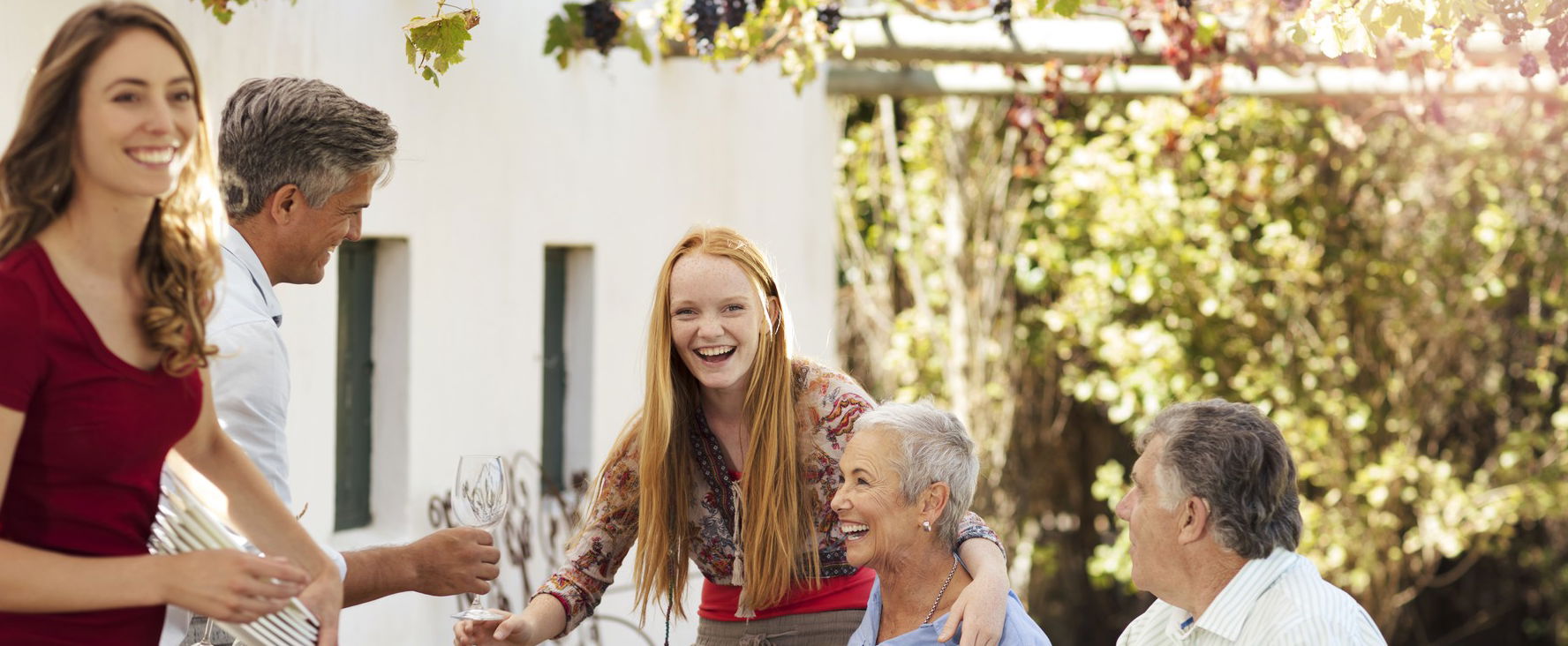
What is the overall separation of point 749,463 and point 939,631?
0.50 metres

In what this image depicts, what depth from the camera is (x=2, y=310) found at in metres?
1.65

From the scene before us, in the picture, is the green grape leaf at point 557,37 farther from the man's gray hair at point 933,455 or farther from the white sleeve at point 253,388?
the white sleeve at point 253,388

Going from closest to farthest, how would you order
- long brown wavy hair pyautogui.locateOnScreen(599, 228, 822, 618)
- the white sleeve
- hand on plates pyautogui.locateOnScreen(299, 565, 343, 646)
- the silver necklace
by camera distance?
1. hand on plates pyautogui.locateOnScreen(299, 565, 343, 646)
2. the white sleeve
3. the silver necklace
4. long brown wavy hair pyautogui.locateOnScreen(599, 228, 822, 618)

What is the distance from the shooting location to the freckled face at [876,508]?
287cm

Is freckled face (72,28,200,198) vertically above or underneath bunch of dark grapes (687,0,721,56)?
underneath

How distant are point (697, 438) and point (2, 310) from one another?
5.45 feet

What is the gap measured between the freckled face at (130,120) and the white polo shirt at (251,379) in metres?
0.46

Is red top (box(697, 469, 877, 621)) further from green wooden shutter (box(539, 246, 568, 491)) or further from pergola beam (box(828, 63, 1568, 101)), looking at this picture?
pergola beam (box(828, 63, 1568, 101))

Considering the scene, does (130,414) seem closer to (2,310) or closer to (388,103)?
(2,310)

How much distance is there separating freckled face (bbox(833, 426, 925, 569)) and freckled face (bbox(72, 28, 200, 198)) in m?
1.45

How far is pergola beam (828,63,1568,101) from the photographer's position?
614 cm

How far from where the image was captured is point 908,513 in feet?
9.41

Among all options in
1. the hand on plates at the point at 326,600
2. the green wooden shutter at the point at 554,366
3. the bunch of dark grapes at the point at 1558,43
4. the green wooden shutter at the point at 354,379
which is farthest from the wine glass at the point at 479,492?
the green wooden shutter at the point at 554,366

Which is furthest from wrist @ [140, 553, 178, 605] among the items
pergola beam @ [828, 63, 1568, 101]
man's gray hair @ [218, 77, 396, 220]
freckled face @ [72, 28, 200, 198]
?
pergola beam @ [828, 63, 1568, 101]
